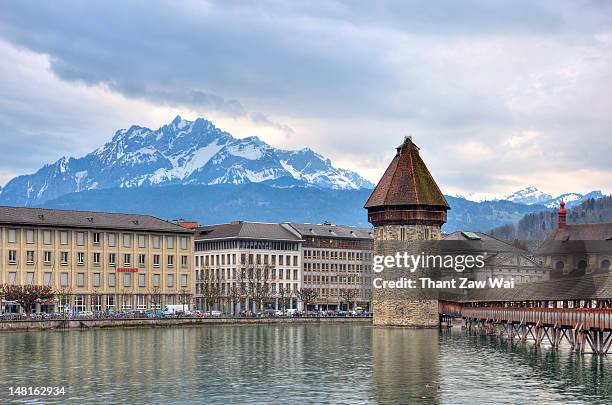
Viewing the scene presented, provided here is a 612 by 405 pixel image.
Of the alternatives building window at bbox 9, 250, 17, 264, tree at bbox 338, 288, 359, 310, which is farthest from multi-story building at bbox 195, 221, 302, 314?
building window at bbox 9, 250, 17, 264

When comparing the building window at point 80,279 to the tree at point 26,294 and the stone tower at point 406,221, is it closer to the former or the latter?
the tree at point 26,294

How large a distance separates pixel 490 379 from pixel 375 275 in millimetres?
79481

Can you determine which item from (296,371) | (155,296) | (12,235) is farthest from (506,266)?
(296,371)

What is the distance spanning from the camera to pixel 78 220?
459ft

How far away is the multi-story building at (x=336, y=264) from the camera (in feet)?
611

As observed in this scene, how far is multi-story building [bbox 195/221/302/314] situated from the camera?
169375 mm

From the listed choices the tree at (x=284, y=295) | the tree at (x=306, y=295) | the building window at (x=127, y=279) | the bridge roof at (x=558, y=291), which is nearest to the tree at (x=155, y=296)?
the building window at (x=127, y=279)

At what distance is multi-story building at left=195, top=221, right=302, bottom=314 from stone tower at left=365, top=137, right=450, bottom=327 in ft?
110

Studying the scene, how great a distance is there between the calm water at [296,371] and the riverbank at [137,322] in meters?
13.9

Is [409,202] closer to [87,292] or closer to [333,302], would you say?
[87,292]

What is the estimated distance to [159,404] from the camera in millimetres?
48531

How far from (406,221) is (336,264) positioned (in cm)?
A: 5907

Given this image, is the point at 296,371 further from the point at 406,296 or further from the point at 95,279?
the point at 95,279

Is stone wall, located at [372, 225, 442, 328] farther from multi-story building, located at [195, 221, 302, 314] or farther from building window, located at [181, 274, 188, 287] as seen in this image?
multi-story building, located at [195, 221, 302, 314]
